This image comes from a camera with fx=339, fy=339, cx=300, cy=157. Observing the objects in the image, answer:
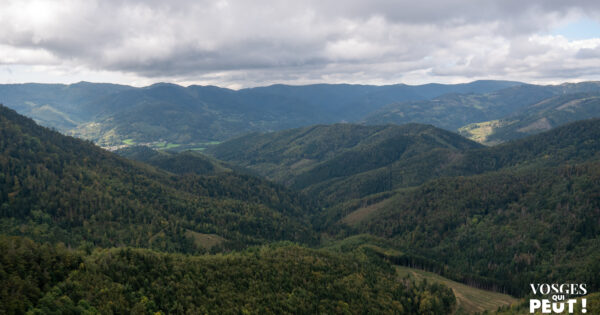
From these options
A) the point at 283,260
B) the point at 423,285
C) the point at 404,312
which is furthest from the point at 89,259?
the point at 423,285

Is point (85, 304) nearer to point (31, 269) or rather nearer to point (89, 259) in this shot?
point (31, 269)

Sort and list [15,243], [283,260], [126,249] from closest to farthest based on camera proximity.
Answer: [15,243]
[126,249]
[283,260]

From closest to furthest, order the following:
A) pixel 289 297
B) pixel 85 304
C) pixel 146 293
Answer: pixel 85 304 < pixel 146 293 < pixel 289 297

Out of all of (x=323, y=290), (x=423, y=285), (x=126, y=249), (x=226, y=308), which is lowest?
(x=423, y=285)

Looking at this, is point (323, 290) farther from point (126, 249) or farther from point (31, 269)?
point (31, 269)

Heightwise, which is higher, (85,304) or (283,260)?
(85,304)

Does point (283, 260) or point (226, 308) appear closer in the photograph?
point (226, 308)

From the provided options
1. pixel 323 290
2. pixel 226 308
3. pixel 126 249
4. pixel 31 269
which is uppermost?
pixel 31 269

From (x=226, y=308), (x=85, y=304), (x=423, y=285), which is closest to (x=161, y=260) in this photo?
(x=226, y=308)

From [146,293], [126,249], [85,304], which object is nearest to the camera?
[85,304]

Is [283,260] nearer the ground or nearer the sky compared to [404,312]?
nearer the sky
